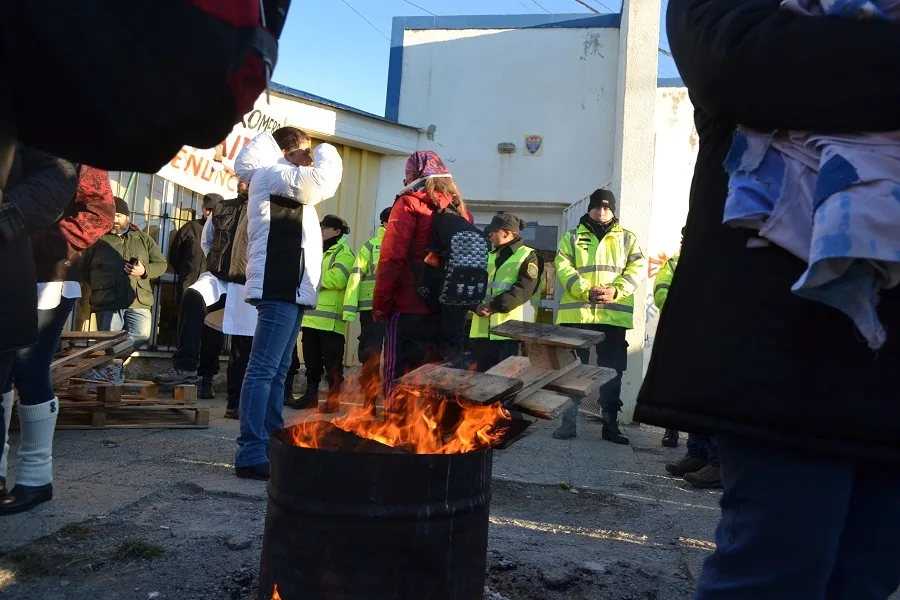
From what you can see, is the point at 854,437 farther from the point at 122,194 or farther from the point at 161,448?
the point at 122,194

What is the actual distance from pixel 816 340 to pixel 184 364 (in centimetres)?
696

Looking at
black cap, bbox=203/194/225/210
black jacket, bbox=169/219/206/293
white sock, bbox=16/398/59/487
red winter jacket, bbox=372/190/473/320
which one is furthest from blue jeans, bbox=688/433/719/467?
black jacket, bbox=169/219/206/293

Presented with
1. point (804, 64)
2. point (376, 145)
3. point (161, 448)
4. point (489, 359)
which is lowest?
point (161, 448)

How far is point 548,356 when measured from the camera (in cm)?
274

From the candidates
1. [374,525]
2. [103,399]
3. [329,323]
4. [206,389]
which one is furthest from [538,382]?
[206,389]

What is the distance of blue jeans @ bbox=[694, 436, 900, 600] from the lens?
1.32 m

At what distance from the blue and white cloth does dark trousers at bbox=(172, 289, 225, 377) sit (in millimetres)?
6302

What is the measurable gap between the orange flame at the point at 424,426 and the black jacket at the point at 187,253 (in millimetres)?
5953

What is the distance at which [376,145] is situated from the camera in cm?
1016

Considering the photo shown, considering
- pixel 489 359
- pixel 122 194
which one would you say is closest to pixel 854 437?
pixel 489 359

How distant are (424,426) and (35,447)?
1999 millimetres

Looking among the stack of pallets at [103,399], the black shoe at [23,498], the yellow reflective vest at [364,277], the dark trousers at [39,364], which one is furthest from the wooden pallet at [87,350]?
the yellow reflective vest at [364,277]

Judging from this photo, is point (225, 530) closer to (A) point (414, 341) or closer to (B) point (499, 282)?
(A) point (414, 341)

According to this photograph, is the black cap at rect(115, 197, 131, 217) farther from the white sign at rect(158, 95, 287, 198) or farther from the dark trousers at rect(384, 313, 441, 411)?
the dark trousers at rect(384, 313, 441, 411)
